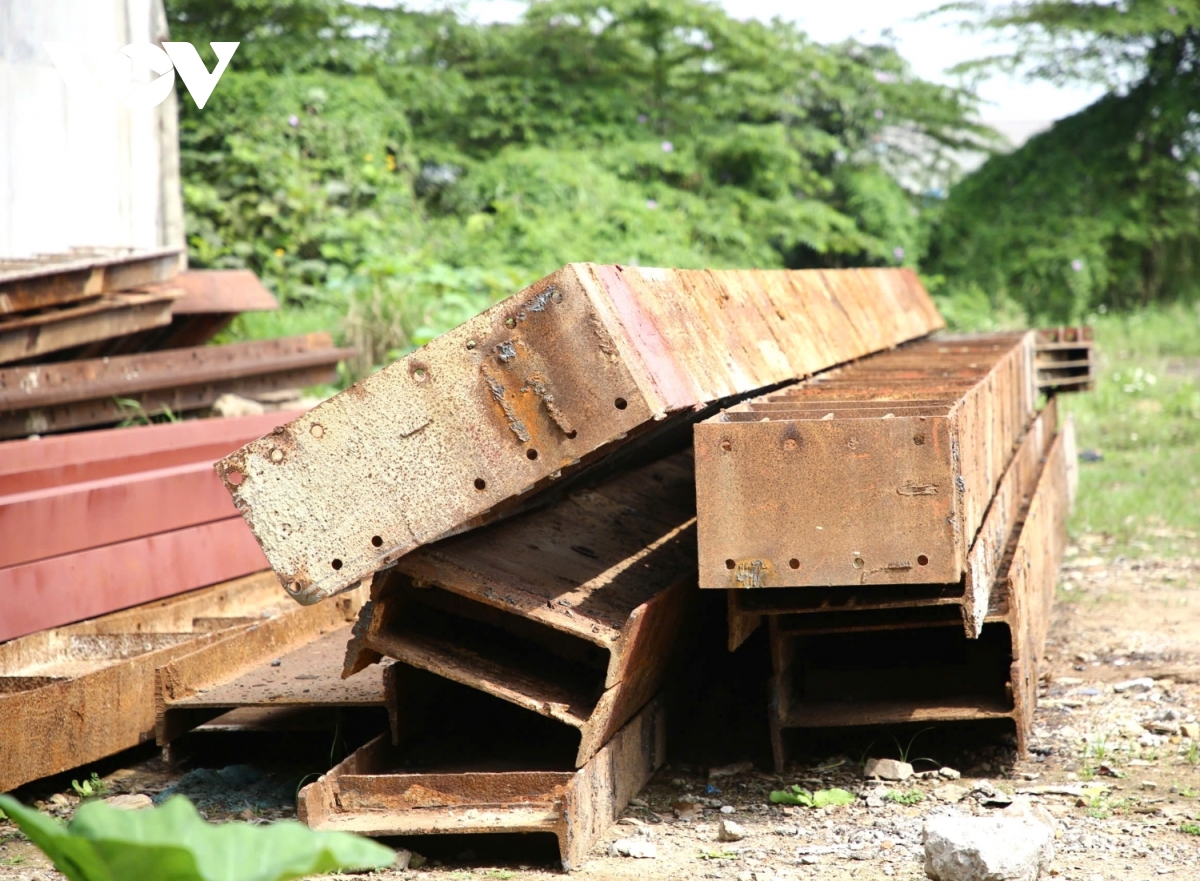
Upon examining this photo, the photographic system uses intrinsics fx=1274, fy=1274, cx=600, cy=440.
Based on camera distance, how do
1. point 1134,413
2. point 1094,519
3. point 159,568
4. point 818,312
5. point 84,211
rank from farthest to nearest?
point 1134,413
point 1094,519
point 84,211
point 818,312
point 159,568

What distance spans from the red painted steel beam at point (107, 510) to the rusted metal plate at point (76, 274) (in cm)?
109

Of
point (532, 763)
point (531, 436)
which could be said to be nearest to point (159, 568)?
point (532, 763)

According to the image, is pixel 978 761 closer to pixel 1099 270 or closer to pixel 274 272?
pixel 274 272

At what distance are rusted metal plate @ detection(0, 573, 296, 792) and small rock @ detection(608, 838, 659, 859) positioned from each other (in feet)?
5.23

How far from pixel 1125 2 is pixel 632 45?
588 cm

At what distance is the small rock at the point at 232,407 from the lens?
21.9 feet

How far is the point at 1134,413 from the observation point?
1083 centimetres

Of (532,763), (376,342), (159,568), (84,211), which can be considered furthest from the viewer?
(376,342)

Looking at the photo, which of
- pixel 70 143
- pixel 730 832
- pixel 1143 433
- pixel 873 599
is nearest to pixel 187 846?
pixel 730 832

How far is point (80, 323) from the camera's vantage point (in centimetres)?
595

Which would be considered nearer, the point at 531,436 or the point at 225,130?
the point at 531,436

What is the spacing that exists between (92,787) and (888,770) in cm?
236

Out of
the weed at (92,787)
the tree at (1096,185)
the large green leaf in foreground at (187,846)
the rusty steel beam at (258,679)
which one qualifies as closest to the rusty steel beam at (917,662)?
the rusty steel beam at (258,679)

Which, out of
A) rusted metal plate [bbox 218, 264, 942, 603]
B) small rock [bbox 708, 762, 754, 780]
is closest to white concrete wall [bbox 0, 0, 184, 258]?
rusted metal plate [bbox 218, 264, 942, 603]
